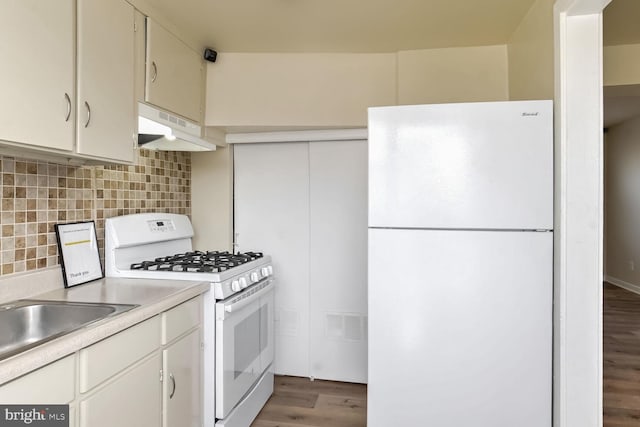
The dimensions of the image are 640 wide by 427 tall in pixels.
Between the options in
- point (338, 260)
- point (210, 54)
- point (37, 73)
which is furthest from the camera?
point (338, 260)

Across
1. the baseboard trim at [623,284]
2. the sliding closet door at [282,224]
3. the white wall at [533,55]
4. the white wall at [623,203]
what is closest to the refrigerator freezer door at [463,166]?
the white wall at [533,55]

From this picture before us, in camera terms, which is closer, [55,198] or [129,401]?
[129,401]

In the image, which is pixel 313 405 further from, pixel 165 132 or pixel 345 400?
pixel 165 132

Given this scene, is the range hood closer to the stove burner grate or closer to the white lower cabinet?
the stove burner grate

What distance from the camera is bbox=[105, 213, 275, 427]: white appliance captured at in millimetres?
1983

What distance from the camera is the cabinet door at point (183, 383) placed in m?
1.67

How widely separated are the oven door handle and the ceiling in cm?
154

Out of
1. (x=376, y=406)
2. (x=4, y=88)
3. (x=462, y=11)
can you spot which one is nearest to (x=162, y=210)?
(x=4, y=88)

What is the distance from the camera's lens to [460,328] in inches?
63.6

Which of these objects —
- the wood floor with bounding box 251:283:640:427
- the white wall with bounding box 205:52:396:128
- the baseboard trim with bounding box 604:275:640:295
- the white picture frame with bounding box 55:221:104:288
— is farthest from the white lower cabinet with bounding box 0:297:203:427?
the baseboard trim with bounding box 604:275:640:295

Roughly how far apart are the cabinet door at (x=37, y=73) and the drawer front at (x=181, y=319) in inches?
31.0

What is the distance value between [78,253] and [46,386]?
992mm

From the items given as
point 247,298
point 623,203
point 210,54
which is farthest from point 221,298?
point 623,203

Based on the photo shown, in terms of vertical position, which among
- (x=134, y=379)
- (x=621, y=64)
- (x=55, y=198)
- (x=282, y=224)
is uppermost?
(x=621, y=64)
